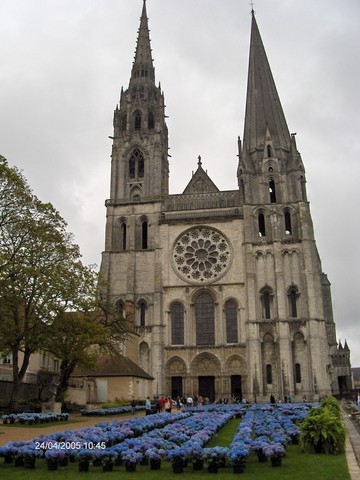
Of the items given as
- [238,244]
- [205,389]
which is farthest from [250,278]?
[205,389]

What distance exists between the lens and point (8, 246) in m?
28.0

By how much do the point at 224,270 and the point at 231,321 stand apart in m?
5.23

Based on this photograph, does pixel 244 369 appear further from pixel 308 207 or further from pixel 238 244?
pixel 308 207

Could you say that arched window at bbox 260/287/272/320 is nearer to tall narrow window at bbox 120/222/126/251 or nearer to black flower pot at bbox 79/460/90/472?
tall narrow window at bbox 120/222/126/251

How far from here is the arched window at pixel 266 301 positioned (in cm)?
4988

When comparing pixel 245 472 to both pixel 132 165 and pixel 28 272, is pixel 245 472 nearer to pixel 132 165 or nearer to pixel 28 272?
pixel 28 272

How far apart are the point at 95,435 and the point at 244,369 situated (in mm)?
36004

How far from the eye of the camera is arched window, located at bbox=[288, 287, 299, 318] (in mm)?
49562

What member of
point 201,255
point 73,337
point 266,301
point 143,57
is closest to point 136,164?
point 201,255

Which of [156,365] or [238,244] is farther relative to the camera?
[238,244]

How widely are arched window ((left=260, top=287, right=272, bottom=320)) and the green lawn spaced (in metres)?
37.1

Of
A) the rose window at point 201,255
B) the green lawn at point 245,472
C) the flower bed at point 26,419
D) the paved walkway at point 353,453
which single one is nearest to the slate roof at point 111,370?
the rose window at point 201,255

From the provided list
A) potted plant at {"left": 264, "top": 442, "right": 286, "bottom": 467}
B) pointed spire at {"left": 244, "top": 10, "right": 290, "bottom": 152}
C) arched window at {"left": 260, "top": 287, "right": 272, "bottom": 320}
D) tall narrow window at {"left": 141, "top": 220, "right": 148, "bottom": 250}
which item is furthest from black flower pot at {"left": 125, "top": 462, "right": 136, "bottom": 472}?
pointed spire at {"left": 244, "top": 10, "right": 290, "bottom": 152}

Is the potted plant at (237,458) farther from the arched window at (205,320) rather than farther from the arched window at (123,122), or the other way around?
the arched window at (123,122)
